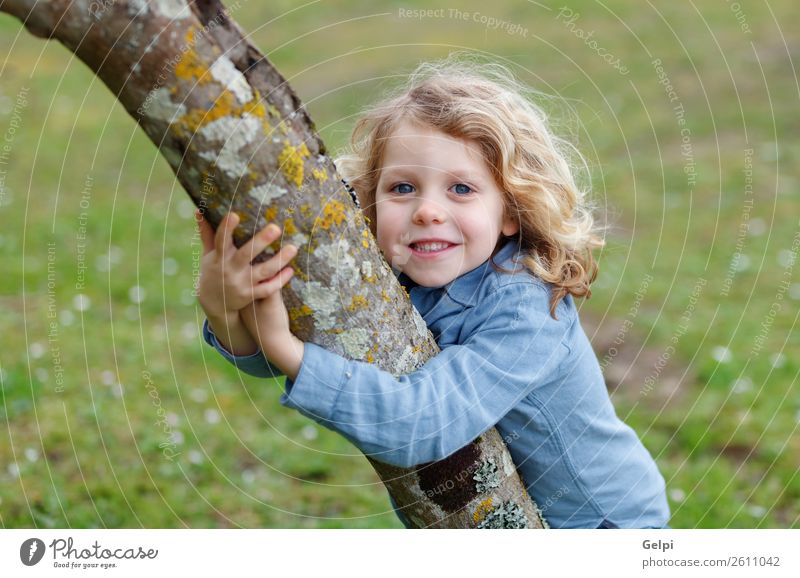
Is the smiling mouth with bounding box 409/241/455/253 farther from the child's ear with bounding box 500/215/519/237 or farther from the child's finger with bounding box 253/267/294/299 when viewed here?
the child's finger with bounding box 253/267/294/299

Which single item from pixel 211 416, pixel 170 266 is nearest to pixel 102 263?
pixel 170 266

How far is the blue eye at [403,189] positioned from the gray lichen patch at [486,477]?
0.75 meters

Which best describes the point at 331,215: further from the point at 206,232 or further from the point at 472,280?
the point at 472,280

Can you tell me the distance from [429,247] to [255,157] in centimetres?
67

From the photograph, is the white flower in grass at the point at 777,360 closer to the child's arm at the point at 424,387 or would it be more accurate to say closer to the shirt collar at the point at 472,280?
the shirt collar at the point at 472,280

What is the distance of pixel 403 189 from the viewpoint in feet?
7.83

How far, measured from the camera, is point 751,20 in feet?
47.4

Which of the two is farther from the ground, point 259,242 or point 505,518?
point 259,242

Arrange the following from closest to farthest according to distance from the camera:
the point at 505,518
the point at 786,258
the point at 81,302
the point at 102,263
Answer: the point at 505,518
the point at 81,302
the point at 786,258
the point at 102,263

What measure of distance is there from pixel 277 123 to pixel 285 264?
1.00 ft

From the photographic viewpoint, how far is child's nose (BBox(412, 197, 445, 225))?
229 cm

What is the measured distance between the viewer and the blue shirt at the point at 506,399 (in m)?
2.03

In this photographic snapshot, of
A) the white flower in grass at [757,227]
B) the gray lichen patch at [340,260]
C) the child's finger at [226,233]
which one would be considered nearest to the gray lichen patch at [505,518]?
the gray lichen patch at [340,260]

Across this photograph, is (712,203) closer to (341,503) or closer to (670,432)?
A: (670,432)
